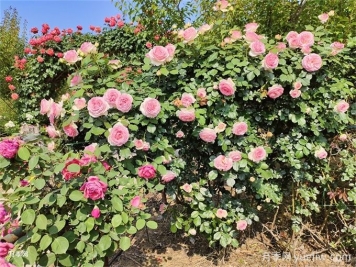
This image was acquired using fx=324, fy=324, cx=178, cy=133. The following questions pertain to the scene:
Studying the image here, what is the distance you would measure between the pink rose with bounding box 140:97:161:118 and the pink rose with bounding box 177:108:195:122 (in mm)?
142

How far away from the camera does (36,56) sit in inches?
232

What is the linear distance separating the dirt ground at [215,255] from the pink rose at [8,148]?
1281 millimetres

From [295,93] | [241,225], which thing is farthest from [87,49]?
[241,225]

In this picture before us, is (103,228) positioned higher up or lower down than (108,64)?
lower down

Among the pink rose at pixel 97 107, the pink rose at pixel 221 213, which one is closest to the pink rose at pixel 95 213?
the pink rose at pixel 97 107

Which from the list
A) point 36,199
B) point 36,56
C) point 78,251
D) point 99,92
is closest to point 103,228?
point 78,251

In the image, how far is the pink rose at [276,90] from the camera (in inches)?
74.5

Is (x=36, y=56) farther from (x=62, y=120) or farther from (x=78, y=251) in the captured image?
(x=78, y=251)

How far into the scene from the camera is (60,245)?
1240 mm

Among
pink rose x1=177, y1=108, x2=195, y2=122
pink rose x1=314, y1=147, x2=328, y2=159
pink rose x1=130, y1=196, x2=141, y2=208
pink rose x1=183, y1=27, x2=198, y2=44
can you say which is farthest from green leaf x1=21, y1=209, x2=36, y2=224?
pink rose x1=314, y1=147, x2=328, y2=159

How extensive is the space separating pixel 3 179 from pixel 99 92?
2.33ft

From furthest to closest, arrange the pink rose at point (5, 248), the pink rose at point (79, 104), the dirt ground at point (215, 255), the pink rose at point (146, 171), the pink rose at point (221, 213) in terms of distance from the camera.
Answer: the dirt ground at point (215, 255)
the pink rose at point (221, 213)
the pink rose at point (79, 104)
the pink rose at point (146, 171)
the pink rose at point (5, 248)

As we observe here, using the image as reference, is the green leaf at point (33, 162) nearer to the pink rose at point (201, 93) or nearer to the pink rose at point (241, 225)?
the pink rose at point (201, 93)

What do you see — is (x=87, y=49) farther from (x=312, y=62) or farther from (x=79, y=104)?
(x=312, y=62)
